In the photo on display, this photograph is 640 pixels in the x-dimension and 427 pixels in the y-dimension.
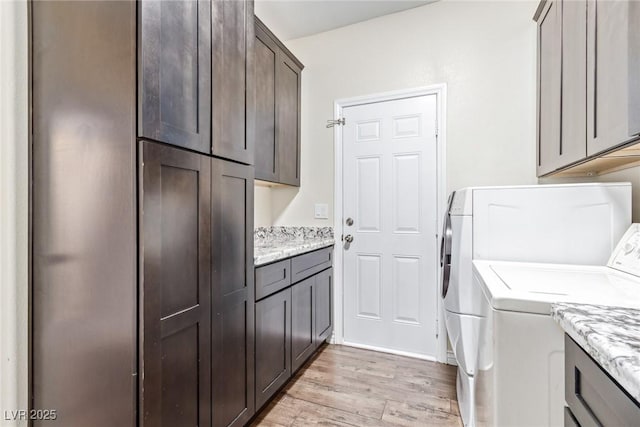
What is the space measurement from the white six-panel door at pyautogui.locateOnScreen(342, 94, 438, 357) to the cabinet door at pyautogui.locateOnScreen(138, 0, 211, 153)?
157cm

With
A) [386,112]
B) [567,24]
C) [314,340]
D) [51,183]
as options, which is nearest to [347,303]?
[314,340]

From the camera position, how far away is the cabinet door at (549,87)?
5.55 ft

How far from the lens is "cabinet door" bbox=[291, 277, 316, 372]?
79.1 inches

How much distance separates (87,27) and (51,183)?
580 mm

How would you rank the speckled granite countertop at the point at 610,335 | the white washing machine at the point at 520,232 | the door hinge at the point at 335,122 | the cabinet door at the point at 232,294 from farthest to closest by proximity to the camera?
the door hinge at the point at 335,122, the white washing machine at the point at 520,232, the cabinet door at the point at 232,294, the speckled granite countertop at the point at 610,335

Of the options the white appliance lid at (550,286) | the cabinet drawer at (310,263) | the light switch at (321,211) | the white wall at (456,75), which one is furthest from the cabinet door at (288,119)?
the white appliance lid at (550,286)

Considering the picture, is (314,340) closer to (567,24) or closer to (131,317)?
(131,317)

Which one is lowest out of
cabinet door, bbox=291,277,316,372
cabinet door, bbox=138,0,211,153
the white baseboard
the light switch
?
the white baseboard

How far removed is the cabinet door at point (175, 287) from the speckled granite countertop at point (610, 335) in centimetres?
117

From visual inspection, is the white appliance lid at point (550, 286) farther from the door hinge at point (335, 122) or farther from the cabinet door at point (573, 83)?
the door hinge at point (335, 122)

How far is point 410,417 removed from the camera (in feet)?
5.61

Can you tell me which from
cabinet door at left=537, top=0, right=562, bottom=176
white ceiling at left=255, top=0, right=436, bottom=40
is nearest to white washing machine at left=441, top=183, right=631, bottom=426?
cabinet door at left=537, top=0, right=562, bottom=176

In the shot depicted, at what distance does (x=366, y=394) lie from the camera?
1.92 meters

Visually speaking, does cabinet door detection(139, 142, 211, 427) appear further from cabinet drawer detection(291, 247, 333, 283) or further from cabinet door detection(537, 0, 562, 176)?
cabinet door detection(537, 0, 562, 176)
